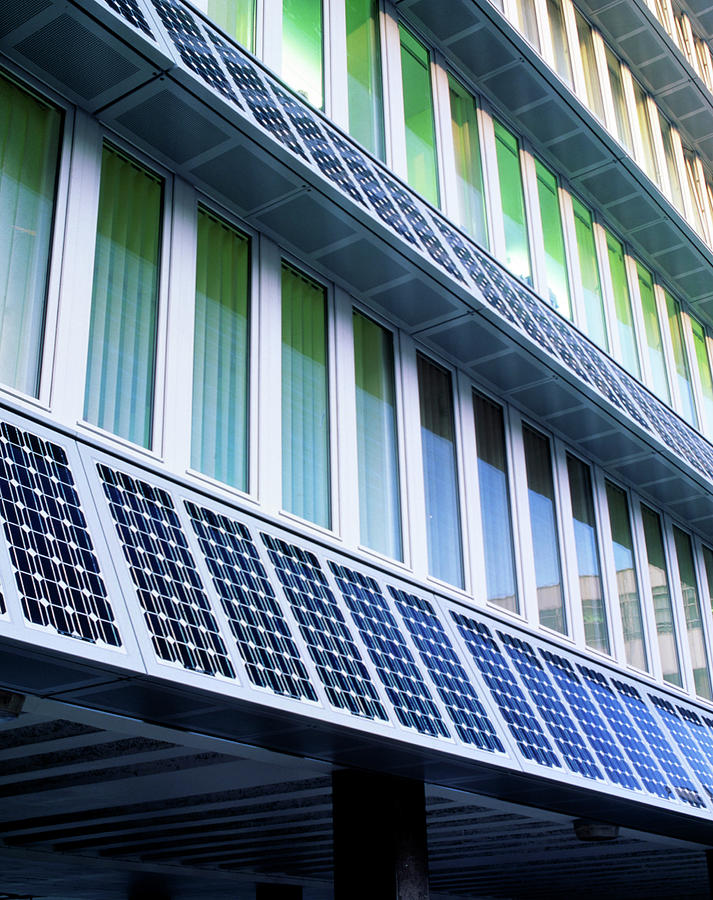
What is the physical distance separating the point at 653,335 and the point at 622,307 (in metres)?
1.18

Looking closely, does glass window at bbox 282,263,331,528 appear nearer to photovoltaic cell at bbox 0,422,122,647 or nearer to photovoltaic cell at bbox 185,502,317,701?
photovoltaic cell at bbox 185,502,317,701

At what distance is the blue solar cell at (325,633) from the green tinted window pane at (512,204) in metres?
6.01

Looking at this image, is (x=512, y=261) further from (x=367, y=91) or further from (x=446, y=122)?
(x=367, y=91)

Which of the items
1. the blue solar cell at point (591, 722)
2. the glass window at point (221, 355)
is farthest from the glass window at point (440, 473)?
the glass window at point (221, 355)

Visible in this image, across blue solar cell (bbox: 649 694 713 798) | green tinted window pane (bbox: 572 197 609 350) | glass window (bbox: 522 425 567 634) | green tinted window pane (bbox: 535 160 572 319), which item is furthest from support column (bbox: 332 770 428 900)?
green tinted window pane (bbox: 572 197 609 350)

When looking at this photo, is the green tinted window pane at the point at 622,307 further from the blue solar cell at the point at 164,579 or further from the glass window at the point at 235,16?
the blue solar cell at the point at 164,579

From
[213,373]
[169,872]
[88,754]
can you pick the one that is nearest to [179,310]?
[213,373]

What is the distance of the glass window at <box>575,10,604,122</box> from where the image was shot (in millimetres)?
15398

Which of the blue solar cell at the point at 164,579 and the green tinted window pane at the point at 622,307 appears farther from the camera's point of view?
the green tinted window pane at the point at 622,307

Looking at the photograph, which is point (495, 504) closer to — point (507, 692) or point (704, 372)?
point (507, 692)

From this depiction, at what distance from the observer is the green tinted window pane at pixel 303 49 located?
31.2 feet

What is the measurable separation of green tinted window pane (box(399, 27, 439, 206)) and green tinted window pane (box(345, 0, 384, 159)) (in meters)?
0.50

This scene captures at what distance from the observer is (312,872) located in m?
12.7

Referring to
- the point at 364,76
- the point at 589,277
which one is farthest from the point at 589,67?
the point at 364,76
